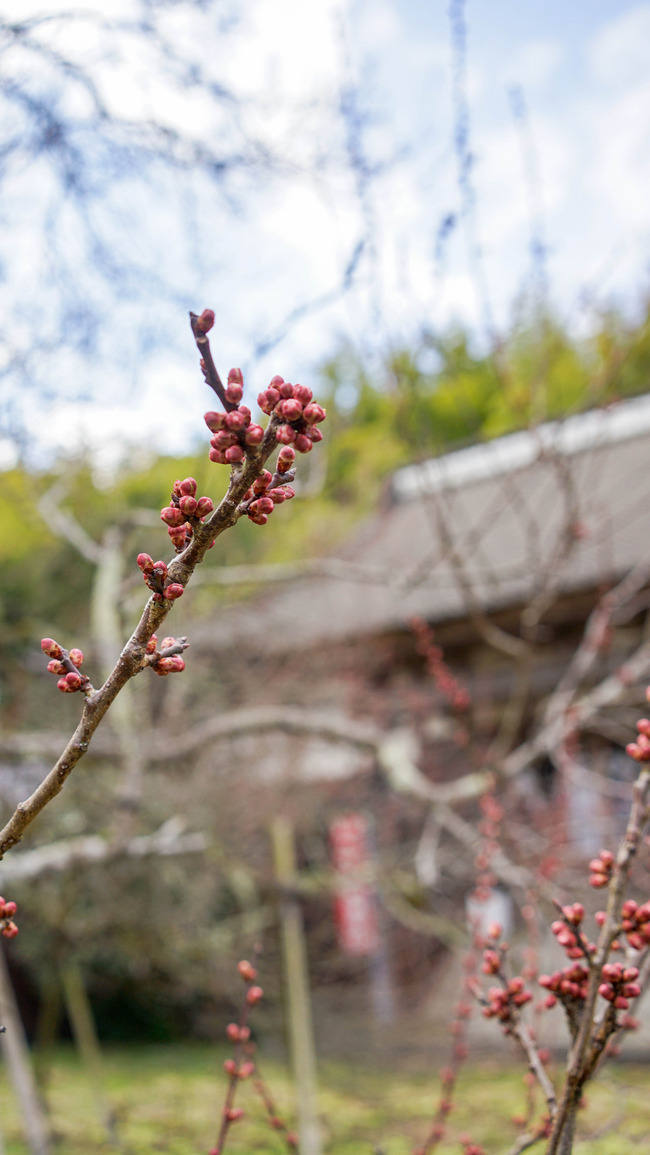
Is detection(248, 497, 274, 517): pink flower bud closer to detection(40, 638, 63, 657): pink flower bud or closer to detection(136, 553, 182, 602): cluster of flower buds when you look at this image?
detection(136, 553, 182, 602): cluster of flower buds

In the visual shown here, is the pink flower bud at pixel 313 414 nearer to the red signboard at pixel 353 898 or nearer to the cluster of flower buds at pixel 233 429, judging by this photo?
the cluster of flower buds at pixel 233 429

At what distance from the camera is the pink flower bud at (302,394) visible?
581 mm

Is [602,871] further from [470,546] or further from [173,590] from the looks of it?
[470,546]

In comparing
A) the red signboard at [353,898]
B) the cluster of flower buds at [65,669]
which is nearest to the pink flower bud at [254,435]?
the cluster of flower buds at [65,669]

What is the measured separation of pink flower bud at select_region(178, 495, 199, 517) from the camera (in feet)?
2.01

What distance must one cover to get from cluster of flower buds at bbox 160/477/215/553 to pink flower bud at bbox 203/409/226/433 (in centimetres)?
4

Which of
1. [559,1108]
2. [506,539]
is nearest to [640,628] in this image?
[506,539]

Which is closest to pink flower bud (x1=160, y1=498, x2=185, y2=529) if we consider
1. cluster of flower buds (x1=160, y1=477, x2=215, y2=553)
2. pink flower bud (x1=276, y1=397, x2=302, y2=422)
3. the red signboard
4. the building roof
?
cluster of flower buds (x1=160, y1=477, x2=215, y2=553)

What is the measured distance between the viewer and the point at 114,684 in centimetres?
65

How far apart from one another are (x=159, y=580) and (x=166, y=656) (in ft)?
0.23

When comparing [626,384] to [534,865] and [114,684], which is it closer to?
[534,865]

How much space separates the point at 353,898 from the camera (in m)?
6.05

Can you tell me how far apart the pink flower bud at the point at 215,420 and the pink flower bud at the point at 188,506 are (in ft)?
0.19

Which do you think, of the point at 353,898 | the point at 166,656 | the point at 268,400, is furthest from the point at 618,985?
the point at 353,898
